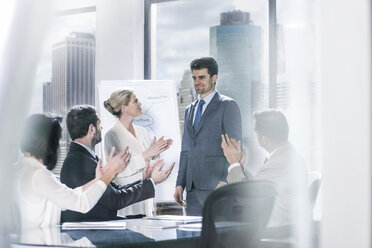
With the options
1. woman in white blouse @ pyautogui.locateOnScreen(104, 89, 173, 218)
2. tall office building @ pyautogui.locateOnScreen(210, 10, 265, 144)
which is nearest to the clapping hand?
woman in white blouse @ pyautogui.locateOnScreen(104, 89, 173, 218)

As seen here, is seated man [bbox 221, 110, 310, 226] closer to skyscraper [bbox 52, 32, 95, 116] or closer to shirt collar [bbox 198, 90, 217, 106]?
shirt collar [bbox 198, 90, 217, 106]

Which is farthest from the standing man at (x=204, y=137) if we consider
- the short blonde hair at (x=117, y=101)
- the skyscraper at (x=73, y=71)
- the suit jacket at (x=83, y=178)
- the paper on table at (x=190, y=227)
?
the skyscraper at (x=73, y=71)

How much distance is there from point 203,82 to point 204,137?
410 millimetres

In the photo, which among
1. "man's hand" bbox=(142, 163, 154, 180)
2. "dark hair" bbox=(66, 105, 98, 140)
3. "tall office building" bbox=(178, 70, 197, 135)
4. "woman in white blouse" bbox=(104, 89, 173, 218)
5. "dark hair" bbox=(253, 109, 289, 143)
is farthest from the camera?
"tall office building" bbox=(178, 70, 197, 135)

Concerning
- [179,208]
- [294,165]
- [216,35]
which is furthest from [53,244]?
[216,35]

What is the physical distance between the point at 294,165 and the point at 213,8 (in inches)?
145

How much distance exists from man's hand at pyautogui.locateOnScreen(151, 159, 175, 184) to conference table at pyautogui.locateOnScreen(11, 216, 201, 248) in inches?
54.3

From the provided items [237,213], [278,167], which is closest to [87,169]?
[278,167]

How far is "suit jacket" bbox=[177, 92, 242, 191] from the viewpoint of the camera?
14.0ft

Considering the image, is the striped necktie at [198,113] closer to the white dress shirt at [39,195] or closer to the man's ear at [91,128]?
the man's ear at [91,128]

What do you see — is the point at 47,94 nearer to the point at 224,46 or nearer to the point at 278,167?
the point at 224,46

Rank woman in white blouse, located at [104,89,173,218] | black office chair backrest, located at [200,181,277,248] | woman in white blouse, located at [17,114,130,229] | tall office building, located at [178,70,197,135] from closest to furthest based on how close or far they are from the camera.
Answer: black office chair backrest, located at [200,181,277,248] → woman in white blouse, located at [17,114,130,229] → woman in white blouse, located at [104,89,173,218] → tall office building, located at [178,70,197,135]

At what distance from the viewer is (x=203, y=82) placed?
4.45 metres

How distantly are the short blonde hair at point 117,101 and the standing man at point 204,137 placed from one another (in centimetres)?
50
